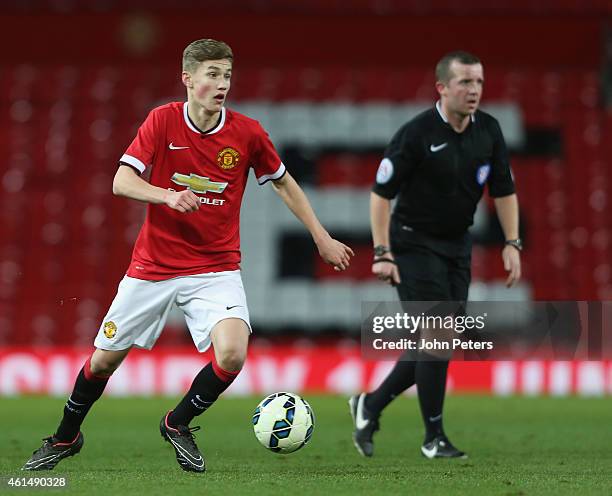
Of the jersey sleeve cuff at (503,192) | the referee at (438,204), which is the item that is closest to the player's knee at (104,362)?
the referee at (438,204)

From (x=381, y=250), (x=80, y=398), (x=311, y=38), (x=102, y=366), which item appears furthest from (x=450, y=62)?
(x=311, y=38)

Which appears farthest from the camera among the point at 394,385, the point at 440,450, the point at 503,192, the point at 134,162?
the point at 394,385

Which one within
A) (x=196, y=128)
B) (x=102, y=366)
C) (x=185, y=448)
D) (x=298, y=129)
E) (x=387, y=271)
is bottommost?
(x=185, y=448)

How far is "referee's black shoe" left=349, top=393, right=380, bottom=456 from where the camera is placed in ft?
21.8

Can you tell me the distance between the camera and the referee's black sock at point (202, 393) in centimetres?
549

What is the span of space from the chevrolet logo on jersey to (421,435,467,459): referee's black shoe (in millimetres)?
1945

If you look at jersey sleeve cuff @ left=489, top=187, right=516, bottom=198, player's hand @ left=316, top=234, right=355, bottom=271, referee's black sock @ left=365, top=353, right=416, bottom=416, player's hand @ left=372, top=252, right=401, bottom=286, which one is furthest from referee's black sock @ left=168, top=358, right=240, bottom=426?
jersey sleeve cuff @ left=489, top=187, right=516, bottom=198

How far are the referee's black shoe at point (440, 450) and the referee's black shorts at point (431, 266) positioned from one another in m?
0.76

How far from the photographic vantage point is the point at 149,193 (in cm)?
514

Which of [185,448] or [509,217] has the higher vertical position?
[509,217]

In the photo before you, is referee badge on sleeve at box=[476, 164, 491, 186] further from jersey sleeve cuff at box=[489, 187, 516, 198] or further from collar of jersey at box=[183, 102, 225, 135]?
collar of jersey at box=[183, 102, 225, 135]

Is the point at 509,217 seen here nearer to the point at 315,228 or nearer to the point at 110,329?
the point at 315,228

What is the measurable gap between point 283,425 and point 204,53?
1.76 m

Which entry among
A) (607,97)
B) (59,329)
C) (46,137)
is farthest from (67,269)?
(607,97)
